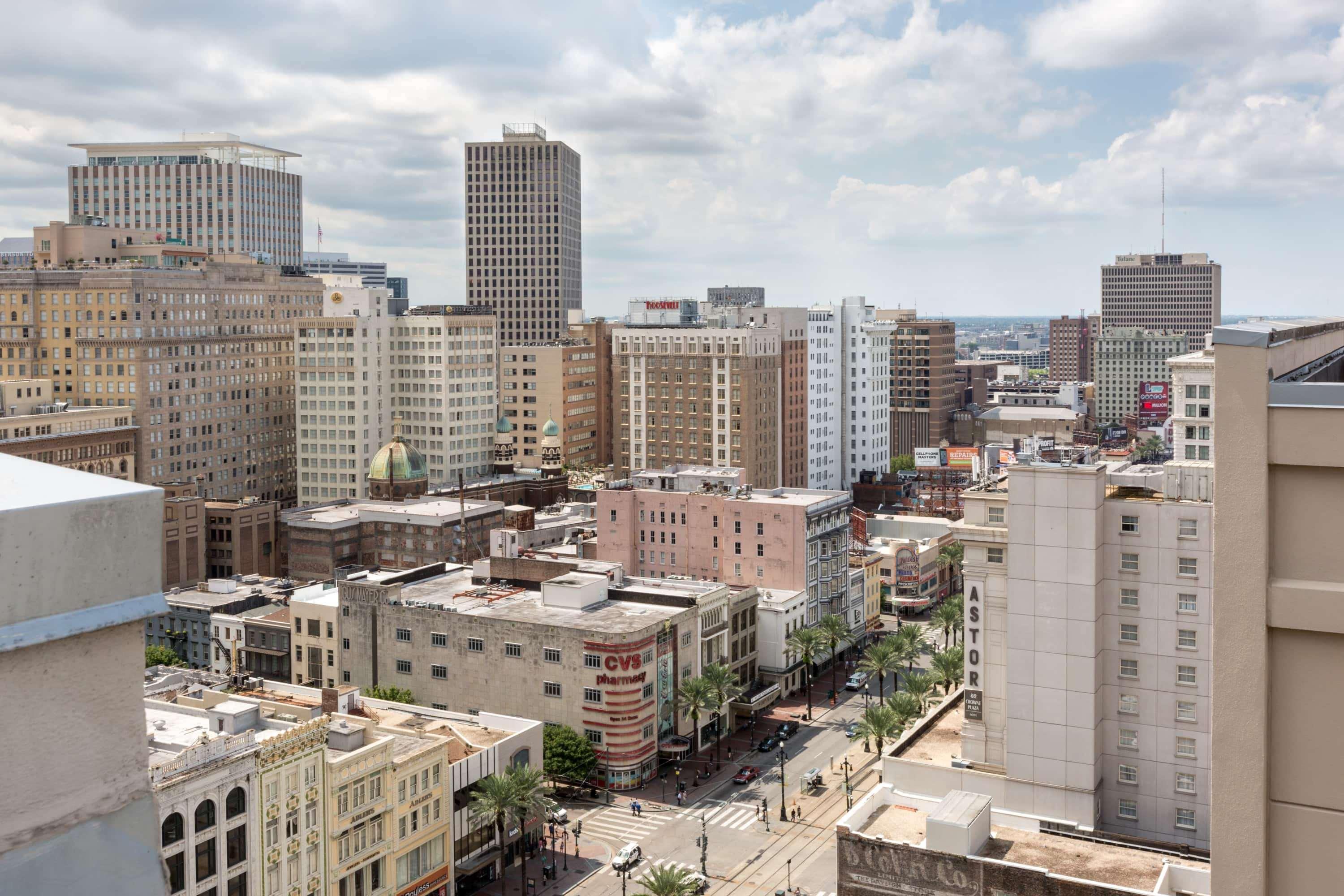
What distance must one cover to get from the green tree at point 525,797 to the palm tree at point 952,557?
4153 inches

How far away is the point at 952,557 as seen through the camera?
18650 centimetres

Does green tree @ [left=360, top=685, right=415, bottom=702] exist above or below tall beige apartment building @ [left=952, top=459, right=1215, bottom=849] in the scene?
below

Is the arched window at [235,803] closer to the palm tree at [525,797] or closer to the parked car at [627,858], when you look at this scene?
the palm tree at [525,797]

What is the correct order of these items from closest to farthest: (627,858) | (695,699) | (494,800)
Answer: (494,800), (627,858), (695,699)

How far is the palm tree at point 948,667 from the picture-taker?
12256 centimetres

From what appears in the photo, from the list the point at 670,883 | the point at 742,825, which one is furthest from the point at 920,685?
the point at 670,883

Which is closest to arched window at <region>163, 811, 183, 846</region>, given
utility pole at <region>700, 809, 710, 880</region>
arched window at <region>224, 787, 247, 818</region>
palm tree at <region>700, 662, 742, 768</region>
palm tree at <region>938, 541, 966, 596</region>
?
arched window at <region>224, 787, 247, 818</region>

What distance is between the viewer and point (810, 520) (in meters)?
141

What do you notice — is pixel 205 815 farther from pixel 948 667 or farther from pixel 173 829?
pixel 948 667

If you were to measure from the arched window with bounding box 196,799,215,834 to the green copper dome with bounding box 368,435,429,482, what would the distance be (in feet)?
360

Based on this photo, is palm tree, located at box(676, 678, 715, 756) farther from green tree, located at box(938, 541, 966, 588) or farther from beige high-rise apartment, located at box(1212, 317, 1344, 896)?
beige high-rise apartment, located at box(1212, 317, 1344, 896)

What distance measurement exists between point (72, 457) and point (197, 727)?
375 feet

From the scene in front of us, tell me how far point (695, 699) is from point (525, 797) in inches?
1165

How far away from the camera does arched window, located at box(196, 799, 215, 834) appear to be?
67.5 meters
